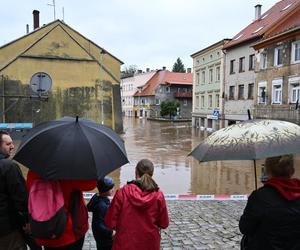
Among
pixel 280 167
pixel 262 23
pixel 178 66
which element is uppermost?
pixel 178 66

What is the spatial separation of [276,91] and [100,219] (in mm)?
26374

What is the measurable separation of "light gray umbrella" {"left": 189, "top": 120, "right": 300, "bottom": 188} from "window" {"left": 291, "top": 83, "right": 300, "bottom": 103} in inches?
932

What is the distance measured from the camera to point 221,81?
3894cm

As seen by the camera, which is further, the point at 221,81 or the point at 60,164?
the point at 221,81

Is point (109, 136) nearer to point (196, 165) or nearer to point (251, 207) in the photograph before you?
point (251, 207)

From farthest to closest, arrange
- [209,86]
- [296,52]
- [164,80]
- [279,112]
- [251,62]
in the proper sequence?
[164,80], [209,86], [251,62], [279,112], [296,52]

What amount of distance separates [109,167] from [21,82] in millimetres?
27970

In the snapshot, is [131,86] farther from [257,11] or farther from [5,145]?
[5,145]

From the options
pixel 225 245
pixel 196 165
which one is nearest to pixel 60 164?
pixel 225 245

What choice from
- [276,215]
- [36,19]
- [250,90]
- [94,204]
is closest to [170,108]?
[36,19]

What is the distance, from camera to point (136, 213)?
3.46 m

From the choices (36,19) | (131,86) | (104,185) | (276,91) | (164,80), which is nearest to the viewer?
(104,185)

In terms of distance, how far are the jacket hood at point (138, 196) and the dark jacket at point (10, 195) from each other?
910 mm

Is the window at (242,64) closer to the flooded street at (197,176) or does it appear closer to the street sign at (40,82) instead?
the flooded street at (197,176)
